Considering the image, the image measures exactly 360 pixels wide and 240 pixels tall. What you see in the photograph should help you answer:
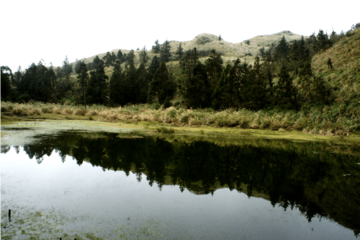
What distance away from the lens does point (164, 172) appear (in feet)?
26.9

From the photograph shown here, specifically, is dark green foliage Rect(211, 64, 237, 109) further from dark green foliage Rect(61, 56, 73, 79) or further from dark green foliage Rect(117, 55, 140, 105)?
dark green foliage Rect(61, 56, 73, 79)

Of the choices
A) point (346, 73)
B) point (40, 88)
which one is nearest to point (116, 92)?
point (40, 88)

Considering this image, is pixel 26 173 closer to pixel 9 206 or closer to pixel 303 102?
pixel 9 206

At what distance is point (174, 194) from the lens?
6.34 m

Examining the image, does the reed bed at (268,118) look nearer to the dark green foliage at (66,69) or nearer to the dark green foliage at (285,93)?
the dark green foliage at (285,93)

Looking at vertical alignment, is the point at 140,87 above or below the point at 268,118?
above

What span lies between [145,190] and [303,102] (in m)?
21.4

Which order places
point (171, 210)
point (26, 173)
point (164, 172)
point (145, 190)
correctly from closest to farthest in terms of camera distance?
1. point (171, 210)
2. point (145, 190)
3. point (26, 173)
4. point (164, 172)

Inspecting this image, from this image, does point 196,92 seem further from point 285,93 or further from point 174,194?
point 174,194

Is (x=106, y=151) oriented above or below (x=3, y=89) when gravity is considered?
below

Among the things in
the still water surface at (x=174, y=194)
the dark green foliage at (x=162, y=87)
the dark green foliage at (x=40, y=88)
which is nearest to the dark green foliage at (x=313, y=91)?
the still water surface at (x=174, y=194)

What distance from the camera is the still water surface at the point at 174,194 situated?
4.41 metres

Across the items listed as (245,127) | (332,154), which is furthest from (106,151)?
(245,127)

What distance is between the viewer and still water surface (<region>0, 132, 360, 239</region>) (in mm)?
4412
